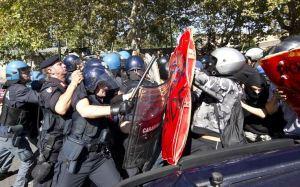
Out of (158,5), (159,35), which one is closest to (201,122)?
(158,5)

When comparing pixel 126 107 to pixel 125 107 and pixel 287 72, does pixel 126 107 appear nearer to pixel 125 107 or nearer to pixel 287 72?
pixel 125 107

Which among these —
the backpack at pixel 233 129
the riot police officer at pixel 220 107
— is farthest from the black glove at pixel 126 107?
the backpack at pixel 233 129

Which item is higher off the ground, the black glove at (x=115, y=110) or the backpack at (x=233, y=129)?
A: the black glove at (x=115, y=110)

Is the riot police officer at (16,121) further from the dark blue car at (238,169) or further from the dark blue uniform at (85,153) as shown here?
the dark blue car at (238,169)

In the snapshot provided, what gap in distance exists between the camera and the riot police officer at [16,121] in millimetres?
5230

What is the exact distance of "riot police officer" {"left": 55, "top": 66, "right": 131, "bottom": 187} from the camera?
3.53 metres

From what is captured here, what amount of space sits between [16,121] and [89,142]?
2030 millimetres

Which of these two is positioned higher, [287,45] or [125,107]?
[287,45]

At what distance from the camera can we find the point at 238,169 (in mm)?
2012

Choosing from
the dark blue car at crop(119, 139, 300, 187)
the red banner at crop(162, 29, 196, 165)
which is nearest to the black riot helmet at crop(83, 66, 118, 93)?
the red banner at crop(162, 29, 196, 165)

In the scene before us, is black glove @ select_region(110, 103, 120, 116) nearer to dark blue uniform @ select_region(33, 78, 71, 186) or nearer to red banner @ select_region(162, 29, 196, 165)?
red banner @ select_region(162, 29, 196, 165)

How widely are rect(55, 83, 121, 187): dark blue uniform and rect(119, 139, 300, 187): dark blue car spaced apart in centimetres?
142

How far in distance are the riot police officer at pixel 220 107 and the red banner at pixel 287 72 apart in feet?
2.35

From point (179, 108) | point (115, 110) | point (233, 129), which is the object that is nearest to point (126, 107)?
point (115, 110)
